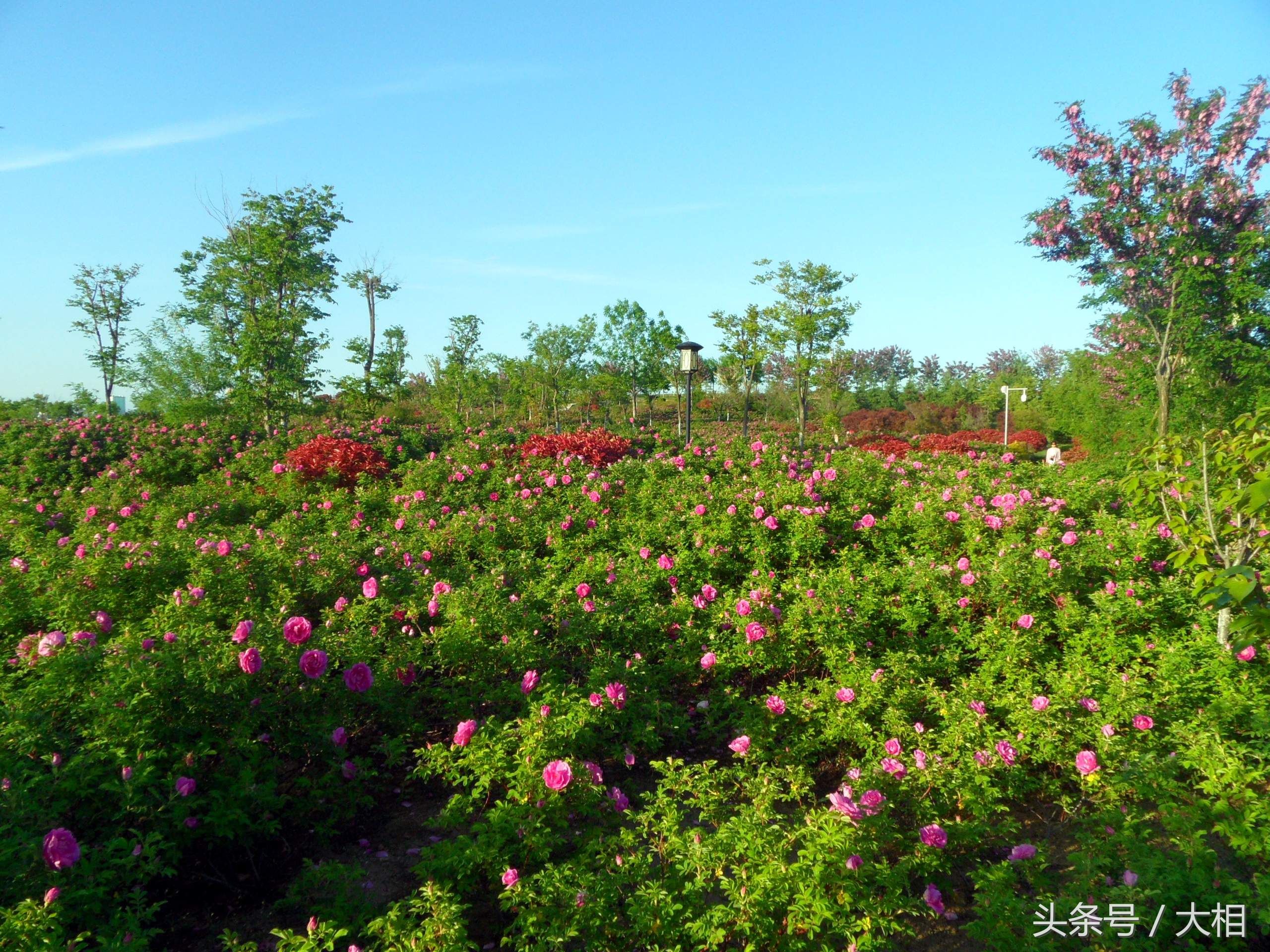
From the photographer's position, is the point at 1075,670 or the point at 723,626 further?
the point at 723,626

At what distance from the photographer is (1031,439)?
81.6 ft

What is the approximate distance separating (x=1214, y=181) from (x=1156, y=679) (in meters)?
12.8

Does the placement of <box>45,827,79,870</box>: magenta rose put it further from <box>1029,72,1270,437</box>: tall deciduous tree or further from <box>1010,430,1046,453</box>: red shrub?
<box>1010,430,1046,453</box>: red shrub

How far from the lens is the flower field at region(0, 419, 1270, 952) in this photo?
202 cm

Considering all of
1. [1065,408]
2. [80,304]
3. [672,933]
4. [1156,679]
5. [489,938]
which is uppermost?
[80,304]

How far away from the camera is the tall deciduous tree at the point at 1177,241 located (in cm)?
1158

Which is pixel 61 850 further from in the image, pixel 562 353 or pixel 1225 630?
pixel 562 353

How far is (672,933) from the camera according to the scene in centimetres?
200

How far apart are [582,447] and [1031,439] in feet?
71.9

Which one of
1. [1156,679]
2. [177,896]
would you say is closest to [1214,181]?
[1156,679]

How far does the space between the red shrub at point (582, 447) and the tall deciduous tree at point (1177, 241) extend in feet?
31.0

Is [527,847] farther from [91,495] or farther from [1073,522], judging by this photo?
[91,495]

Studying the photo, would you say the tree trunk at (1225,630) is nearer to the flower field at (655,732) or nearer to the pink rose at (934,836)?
the flower field at (655,732)

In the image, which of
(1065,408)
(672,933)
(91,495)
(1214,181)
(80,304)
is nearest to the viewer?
→ (672,933)
